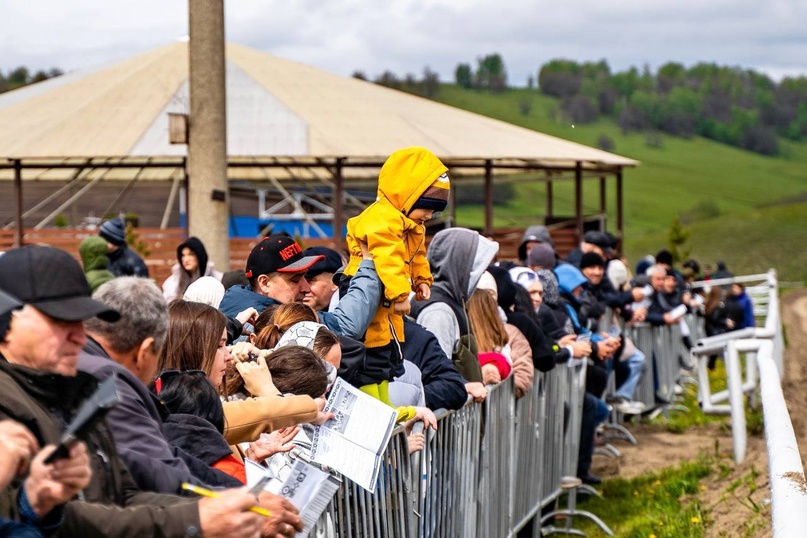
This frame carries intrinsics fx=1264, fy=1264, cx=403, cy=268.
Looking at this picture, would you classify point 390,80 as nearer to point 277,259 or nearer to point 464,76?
point 464,76

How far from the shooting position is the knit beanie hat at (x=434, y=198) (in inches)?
235

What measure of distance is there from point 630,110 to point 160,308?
16514cm

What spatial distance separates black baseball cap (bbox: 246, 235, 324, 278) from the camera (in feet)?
20.9

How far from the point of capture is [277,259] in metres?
6.37

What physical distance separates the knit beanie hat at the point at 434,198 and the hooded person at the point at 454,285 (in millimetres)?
1163

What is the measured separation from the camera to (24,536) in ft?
9.37

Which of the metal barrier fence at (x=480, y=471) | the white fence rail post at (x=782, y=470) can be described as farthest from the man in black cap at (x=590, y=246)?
the white fence rail post at (x=782, y=470)

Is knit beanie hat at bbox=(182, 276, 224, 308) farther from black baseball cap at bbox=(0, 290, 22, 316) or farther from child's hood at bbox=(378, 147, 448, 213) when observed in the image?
black baseball cap at bbox=(0, 290, 22, 316)

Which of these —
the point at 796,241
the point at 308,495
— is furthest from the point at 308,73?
the point at 796,241

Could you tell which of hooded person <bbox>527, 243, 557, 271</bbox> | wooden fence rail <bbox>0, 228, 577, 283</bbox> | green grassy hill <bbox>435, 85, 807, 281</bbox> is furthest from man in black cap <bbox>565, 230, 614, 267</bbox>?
green grassy hill <bbox>435, 85, 807, 281</bbox>

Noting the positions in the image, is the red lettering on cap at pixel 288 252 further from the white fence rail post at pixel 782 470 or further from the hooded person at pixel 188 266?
the hooded person at pixel 188 266

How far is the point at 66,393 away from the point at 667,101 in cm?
17130

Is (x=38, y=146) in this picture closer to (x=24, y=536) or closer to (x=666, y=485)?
(x=666, y=485)

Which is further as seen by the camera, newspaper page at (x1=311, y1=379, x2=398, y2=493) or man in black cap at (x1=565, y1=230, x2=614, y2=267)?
man in black cap at (x1=565, y1=230, x2=614, y2=267)
